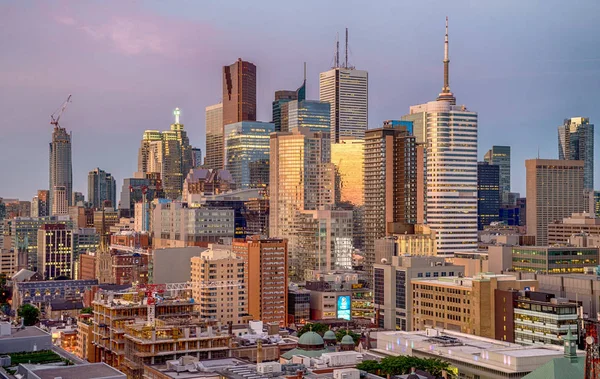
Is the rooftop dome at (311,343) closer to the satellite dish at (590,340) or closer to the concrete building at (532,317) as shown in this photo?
the concrete building at (532,317)

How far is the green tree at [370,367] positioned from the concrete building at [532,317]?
1589 inches

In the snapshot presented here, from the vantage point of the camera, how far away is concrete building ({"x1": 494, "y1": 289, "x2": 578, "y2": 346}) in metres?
141

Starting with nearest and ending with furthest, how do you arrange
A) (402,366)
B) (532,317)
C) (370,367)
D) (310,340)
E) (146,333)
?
(370,367), (402,366), (146,333), (310,340), (532,317)

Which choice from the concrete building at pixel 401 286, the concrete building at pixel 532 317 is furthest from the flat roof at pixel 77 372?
the concrete building at pixel 401 286

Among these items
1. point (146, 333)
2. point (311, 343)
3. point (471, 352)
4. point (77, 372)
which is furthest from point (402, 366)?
point (77, 372)

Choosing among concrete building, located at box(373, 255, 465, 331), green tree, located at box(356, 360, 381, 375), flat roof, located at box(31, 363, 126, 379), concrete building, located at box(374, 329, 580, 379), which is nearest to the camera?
flat roof, located at box(31, 363, 126, 379)

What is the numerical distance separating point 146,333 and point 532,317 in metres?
63.4

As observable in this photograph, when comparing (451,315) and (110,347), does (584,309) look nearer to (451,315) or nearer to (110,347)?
(451,315)

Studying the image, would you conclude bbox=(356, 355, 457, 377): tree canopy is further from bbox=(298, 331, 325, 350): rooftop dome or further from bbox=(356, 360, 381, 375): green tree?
bbox=(298, 331, 325, 350): rooftop dome

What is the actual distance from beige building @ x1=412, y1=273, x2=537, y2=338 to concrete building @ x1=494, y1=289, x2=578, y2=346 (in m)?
2.18

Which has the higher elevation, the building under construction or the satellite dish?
the satellite dish

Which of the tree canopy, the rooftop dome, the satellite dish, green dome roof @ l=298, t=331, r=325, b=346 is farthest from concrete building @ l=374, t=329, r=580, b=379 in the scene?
the satellite dish

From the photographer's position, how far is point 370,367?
108 metres

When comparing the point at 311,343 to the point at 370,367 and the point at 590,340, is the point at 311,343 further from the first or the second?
the point at 590,340
